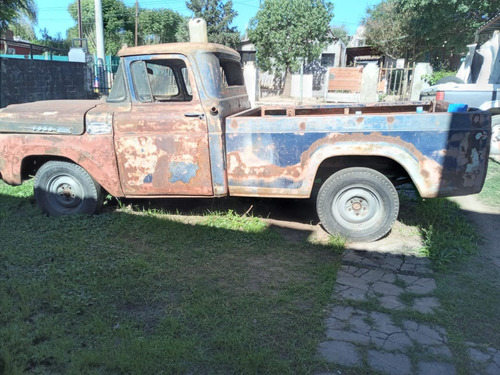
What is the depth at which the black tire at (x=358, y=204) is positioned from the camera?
4.25 meters

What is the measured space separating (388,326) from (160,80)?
3.60 m

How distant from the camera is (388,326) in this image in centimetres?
297

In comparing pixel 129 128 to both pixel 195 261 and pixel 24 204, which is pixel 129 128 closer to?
pixel 195 261

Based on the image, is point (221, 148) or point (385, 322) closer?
point (385, 322)

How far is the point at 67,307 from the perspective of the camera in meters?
3.14

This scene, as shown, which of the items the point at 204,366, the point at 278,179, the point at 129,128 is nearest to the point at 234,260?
the point at 278,179

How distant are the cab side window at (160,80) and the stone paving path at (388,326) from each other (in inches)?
107

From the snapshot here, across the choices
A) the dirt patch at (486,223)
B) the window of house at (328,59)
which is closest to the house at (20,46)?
the dirt patch at (486,223)

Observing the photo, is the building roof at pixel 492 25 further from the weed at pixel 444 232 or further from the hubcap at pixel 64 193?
the hubcap at pixel 64 193

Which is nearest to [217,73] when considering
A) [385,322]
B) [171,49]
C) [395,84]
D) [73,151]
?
[171,49]

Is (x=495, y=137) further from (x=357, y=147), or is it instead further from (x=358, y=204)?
(x=357, y=147)

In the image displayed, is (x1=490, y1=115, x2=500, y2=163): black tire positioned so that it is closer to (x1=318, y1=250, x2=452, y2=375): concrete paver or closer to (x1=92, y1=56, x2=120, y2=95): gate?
(x1=318, y1=250, x2=452, y2=375): concrete paver

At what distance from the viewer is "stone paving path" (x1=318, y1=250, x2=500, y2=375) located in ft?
8.48

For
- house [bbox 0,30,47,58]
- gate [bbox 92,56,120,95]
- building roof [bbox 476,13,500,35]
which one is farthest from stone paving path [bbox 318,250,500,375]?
gate [bbox 92,56,120,95]
